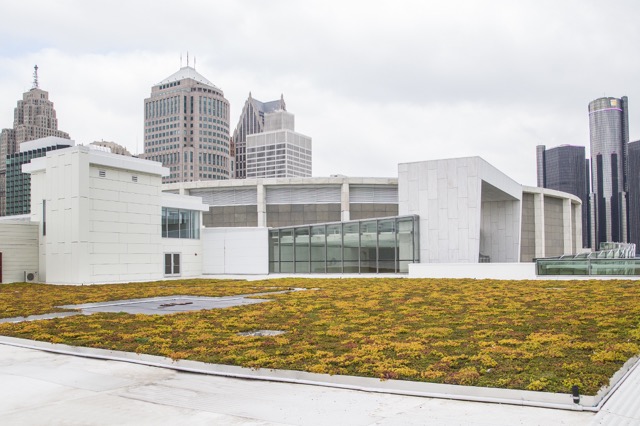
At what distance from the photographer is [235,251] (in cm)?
5553

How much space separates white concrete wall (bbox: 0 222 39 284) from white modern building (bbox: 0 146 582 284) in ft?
0.25

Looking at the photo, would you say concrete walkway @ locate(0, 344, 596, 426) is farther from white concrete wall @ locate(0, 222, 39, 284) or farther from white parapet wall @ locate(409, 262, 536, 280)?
white concrete wall @ locate(0, 222, 39, 284)

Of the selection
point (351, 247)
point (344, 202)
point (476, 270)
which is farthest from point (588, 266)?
point (344, 202)

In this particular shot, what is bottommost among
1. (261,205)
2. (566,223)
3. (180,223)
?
(180,223)

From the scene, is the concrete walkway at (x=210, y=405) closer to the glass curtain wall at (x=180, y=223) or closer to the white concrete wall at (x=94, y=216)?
the white concrete wall at (x=94, y=216)

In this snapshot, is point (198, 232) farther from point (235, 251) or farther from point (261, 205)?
point (261, 205)

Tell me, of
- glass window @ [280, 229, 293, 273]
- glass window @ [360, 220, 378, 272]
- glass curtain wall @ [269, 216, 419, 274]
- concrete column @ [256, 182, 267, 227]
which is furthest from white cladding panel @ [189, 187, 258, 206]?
glass window @ [360, 220, 378, 272]

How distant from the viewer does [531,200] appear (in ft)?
267

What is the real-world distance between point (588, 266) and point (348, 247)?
19203 millimetres

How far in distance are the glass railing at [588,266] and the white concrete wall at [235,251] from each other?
26.0 metres

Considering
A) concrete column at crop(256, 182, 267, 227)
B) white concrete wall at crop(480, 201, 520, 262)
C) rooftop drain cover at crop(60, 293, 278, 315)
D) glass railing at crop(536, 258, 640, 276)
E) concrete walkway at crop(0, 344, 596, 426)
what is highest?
concrete column at crop(256, 182, 267, 227)

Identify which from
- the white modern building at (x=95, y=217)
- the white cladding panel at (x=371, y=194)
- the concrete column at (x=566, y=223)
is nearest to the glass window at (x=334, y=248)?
the white modern building at (x=95, y=217)

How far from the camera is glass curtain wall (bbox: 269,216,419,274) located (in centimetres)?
4609

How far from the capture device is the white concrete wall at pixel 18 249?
4291cm
